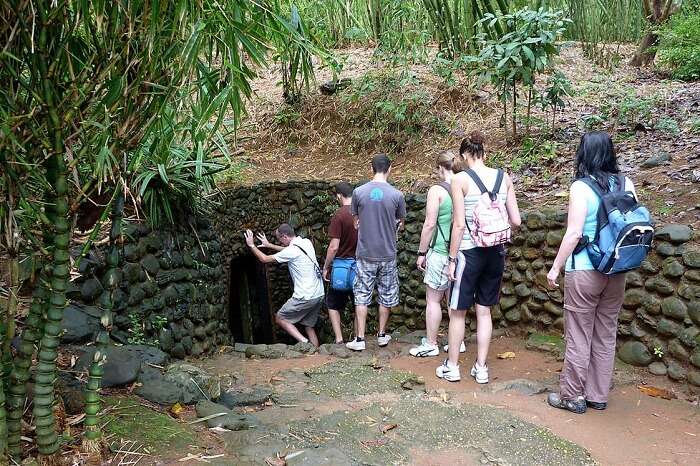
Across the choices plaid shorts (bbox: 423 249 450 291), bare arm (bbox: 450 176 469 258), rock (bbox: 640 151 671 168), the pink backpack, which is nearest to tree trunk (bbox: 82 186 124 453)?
bare arm (bbox: 450 176 469 258)

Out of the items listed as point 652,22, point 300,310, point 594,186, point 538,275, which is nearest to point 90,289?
point 300,310

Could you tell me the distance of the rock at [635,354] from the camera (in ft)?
12.8

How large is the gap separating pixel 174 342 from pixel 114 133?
119 inches

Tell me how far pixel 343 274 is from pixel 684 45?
253 inches

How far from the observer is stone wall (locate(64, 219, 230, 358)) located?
3.82m

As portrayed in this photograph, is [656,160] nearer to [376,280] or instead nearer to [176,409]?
[376,280]

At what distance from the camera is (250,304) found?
28.5 ft

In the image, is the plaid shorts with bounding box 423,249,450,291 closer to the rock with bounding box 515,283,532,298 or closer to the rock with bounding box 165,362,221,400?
the rock with bounding box 515,283,532,298

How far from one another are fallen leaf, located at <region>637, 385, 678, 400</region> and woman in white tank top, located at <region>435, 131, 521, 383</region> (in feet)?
3.31

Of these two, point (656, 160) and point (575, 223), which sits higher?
point (656, 160)

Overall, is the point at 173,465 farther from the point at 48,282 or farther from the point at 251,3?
the point at 251,3

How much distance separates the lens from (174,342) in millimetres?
4816

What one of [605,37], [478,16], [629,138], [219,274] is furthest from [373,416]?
[605,37]

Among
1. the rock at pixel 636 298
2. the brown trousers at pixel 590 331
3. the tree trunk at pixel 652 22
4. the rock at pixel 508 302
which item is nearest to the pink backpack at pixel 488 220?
the brown trousers at pixel 590 331
